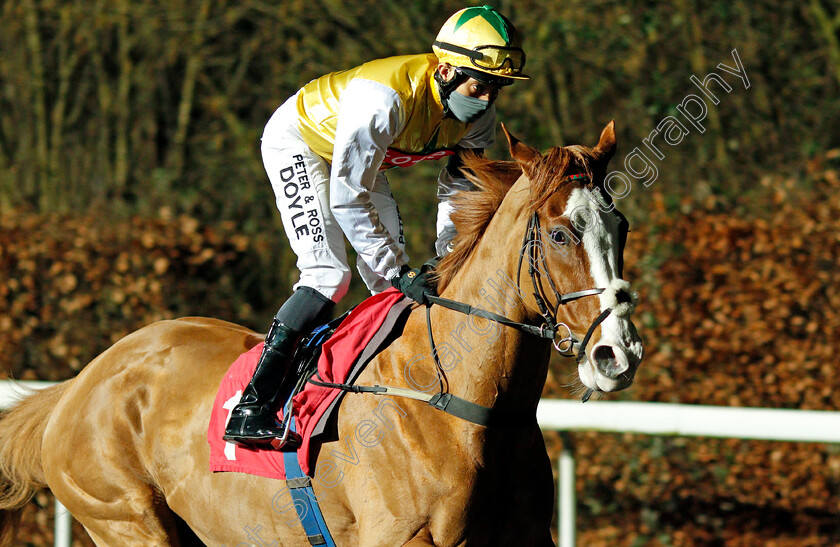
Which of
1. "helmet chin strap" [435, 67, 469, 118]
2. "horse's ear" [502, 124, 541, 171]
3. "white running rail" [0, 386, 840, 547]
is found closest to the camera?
"horse's ear" [502, 124, 541, 171]

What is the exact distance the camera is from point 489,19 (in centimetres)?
277

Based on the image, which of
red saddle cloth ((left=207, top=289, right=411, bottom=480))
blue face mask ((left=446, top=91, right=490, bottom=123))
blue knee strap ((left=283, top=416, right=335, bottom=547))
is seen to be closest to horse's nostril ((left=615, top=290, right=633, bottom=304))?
red saddle cloth ((left=207, top=289, right=411, bottom=480))

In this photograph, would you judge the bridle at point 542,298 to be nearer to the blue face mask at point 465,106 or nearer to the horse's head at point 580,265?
the horse's head at point 580,265

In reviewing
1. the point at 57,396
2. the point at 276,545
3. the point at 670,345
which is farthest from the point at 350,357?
the point at 670,345

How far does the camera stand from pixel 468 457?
2461 millimetres

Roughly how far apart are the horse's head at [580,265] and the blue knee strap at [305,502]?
90cm

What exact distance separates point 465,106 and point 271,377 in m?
1.06

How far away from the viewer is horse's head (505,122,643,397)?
2.19 metres

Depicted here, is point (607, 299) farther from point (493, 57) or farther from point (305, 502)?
point (305, 502)

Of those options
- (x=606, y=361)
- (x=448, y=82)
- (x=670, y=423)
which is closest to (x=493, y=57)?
(x=448, y=82)

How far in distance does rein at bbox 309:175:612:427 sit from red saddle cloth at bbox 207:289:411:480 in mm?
86

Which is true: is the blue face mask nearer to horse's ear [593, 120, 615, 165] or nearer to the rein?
horse's ear [593, 120, 615, 165]

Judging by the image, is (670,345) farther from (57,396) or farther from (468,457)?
(57,396)

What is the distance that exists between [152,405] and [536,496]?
1.54 m
